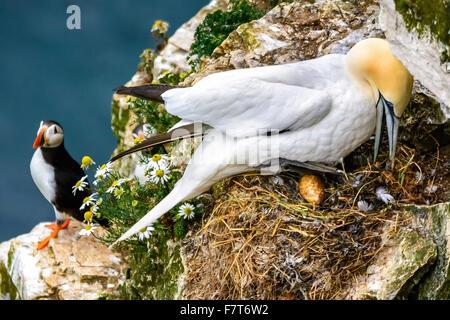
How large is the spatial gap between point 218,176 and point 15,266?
6.71 ft

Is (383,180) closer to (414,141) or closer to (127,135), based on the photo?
(414,141)

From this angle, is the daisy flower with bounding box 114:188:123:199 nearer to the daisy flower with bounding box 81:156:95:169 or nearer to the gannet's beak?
the daisy flower with bounding box 81:156:95:169

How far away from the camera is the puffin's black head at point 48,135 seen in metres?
4.41

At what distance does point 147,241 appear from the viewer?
3.69 metres

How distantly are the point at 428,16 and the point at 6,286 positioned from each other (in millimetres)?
3690

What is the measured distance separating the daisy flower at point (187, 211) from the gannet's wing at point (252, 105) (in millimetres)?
582

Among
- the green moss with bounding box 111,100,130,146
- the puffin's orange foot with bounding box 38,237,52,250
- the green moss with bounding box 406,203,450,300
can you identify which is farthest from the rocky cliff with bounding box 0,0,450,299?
the green moss with bounding box 111,100,130,146

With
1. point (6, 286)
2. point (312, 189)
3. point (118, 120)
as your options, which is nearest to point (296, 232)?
point (312, 189)

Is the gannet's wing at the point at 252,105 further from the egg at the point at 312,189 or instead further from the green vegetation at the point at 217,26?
the green vegetation at the point at 217,26

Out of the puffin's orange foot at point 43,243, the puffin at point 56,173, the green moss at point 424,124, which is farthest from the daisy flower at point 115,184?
the green moss at point 424,124

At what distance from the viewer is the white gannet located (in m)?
2.98

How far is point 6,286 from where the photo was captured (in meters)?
4.50

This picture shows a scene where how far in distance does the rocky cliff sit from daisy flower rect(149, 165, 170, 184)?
288mm
